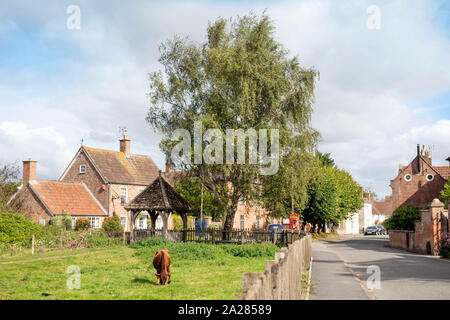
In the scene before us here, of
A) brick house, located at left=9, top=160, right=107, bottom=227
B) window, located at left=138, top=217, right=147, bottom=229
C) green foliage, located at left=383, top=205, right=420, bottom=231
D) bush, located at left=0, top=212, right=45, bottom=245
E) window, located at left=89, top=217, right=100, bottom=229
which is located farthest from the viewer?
window, located at left=138, top=217, right=147, bottom=229

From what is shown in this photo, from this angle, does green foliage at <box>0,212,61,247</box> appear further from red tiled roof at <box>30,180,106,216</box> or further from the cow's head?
the cow's head

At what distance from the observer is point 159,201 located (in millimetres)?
32500

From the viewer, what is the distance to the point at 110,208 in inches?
1853

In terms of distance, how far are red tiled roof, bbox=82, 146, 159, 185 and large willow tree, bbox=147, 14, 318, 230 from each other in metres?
17.6

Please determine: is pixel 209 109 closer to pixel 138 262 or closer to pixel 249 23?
pixel 249 23

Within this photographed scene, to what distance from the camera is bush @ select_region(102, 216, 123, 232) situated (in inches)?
1679

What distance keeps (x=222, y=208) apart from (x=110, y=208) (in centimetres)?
1821

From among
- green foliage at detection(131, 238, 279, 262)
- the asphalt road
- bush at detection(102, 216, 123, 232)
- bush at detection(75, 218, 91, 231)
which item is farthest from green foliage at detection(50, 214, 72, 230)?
the asphalt road

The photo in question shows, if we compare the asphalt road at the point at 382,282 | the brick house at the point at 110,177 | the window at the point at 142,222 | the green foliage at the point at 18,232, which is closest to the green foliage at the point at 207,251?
the asphalt road at the point at 382,282

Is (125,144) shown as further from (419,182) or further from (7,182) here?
(419,182)

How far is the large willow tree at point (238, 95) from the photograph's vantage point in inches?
1156

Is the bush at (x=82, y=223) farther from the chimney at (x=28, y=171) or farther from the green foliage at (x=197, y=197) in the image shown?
the green foliage at (x=197, y=197)

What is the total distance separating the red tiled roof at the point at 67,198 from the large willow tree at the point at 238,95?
1615 centimetres
